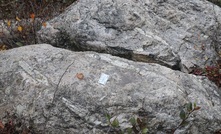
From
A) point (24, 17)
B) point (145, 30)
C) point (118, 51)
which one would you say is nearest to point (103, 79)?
point (118, 51)

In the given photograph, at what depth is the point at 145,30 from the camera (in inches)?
232

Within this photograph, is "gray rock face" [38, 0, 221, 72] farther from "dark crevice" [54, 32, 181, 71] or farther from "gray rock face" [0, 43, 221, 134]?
"gray rock face" [0, 43, 221, 134]

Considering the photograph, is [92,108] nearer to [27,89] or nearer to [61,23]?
[27,89]

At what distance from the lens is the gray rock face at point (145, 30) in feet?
18.6

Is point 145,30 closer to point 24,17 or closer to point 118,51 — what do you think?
point 118,51

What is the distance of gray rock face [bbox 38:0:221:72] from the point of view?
18.6ft

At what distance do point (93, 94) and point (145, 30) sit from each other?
6.76 ft

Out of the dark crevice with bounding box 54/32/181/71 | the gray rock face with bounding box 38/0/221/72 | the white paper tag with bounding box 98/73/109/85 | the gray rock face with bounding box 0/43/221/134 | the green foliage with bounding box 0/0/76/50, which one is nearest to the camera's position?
the gray rock face with bounding box 0/43/221/134

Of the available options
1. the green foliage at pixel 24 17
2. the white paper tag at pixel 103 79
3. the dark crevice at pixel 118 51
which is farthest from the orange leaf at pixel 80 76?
the green foliage at pixel 24 17

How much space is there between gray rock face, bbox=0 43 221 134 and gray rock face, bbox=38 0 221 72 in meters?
0.83

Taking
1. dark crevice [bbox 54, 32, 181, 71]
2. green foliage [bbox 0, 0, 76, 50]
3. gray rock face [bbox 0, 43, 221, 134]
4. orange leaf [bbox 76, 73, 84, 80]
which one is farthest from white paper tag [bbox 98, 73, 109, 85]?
green foliage [bbox 0, 0, 76, 50]

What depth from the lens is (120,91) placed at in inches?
171

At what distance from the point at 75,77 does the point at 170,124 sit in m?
1.40

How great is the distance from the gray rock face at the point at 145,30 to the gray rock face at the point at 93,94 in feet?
2.72
